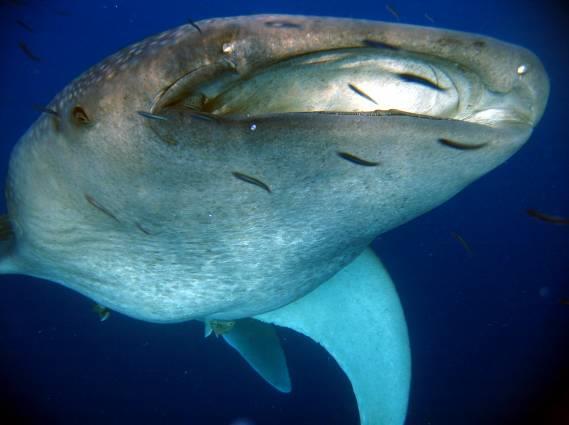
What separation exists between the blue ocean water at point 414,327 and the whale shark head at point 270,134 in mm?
10290

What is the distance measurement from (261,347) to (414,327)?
1180 centimetres

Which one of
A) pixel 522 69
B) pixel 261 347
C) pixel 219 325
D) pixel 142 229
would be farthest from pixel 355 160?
pixel 261 347

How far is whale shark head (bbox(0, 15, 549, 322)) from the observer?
4.06 ft

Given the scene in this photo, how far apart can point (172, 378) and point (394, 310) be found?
39.6ft

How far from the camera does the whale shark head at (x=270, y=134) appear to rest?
48.8 inches

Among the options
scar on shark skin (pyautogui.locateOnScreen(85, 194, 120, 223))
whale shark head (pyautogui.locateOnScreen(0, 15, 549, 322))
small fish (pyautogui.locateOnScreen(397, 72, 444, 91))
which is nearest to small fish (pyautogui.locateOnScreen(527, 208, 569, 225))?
whale shark head (pyautogui.locateOnScreen(0, 15, 549, 322))

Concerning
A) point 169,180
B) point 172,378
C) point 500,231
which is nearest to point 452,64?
point 169,180

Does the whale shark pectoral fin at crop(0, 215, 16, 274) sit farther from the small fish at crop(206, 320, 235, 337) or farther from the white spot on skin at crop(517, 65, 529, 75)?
the white spot on skin at crop(517, 65, 529, 75)

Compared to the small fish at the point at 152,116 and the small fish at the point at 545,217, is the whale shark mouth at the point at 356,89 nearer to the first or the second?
the small fish at the point at 152,116

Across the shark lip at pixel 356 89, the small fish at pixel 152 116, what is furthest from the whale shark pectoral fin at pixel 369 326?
the small fish at pixel 152 116

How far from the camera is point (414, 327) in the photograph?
14.7 metres

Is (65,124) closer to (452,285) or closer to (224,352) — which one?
(224,352)

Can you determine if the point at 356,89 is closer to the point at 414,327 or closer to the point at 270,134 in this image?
the point at 270,134

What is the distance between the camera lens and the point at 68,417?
13.9 m
